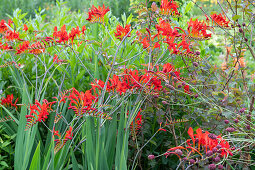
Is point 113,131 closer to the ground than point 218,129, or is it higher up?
higher up

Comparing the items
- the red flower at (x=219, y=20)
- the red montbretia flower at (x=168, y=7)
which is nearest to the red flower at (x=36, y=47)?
the red montbretia flower at (x=168, y=7)

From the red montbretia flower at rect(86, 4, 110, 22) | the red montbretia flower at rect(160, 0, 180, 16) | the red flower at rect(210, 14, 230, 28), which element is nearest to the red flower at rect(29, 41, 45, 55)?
the red montbretia flower at rect(86, 4, 110, 22)

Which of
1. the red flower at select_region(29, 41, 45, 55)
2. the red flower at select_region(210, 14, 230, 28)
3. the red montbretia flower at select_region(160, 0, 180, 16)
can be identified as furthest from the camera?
the red flower at select_region(210, 14, 230, 28)

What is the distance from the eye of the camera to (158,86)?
4.71 feet

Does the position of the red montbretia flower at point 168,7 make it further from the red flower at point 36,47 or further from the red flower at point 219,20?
the red flower at point 36,47

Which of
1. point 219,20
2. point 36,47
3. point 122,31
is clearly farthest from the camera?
point 219,20

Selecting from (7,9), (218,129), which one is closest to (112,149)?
(218,129)

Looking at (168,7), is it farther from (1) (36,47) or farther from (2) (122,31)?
(1) (36,47)

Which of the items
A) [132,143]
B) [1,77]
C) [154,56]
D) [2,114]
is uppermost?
[154,56]

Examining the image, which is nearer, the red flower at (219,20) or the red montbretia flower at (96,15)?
the red montbretia flower at (96,15)

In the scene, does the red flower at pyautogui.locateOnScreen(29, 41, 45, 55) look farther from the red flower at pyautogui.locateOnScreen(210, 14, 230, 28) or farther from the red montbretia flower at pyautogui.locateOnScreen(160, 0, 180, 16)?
the red flower at pyautogui.locateOnScreen(210, 14, 230, 28)

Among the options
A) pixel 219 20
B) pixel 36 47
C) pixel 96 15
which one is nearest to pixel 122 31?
pixel 96 15

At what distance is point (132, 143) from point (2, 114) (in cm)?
92

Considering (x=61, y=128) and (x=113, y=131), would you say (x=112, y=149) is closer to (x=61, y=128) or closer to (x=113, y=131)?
(x=113, y=131)
